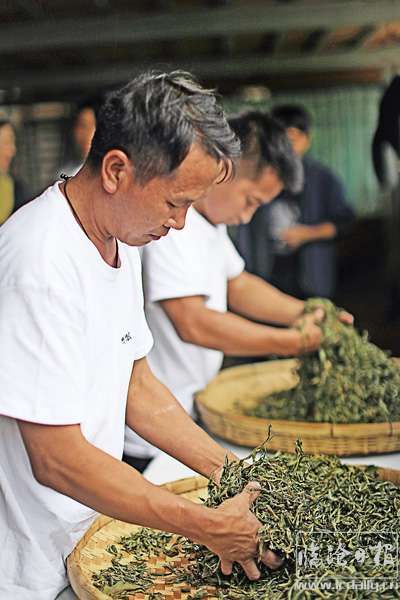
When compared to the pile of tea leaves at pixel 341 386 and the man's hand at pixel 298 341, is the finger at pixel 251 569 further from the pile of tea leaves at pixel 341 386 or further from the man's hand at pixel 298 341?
the man's hand at pixel 298 341

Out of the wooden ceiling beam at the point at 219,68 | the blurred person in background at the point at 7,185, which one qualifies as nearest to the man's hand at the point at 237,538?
the blurred person in background at the point at 7,185

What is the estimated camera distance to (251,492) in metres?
1.66

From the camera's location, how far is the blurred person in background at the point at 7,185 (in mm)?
3283

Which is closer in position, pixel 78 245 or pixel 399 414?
pixel 78 245

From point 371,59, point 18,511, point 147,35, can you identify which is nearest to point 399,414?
point 18,511

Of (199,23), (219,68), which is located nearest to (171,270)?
(199,23)

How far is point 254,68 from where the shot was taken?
4.92 metres

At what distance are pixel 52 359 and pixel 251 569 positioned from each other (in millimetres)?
512

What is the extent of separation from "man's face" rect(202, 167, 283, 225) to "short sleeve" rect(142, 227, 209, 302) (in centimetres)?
24

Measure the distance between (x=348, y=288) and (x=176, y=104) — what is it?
4361 millimetres

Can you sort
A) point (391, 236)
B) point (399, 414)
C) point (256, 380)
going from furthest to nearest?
point (391, 236), point (256, 380), point (399, 414)

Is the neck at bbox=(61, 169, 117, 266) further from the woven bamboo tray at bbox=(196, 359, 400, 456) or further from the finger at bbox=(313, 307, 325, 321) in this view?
the finger at bbox=(313, 307, 325, 321)

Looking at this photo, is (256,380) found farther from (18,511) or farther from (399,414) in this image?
(18,511)

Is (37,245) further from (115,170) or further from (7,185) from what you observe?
(7,185)
